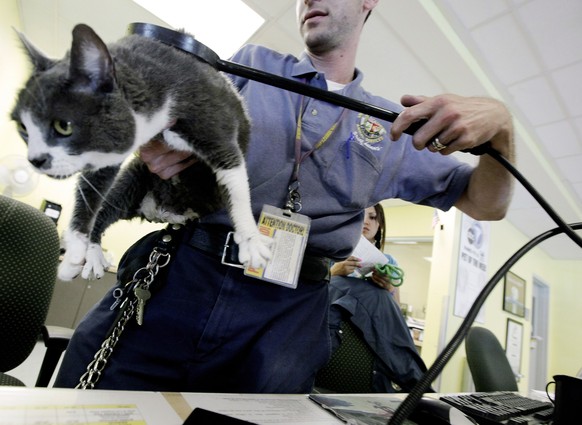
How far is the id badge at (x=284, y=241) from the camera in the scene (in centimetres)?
57

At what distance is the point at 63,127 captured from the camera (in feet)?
1.24

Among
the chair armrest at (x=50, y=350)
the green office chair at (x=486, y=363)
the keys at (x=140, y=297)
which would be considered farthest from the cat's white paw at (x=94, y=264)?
the green office chair at (x=486, y=363)

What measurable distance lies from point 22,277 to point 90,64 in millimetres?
861

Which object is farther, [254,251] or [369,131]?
[369,131]

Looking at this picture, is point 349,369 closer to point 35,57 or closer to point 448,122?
point 448,122

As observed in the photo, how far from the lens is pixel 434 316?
10.9 ft

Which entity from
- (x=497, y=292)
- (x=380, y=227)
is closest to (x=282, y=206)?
(x=380, y=227)

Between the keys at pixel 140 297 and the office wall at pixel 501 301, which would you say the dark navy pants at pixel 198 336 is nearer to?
the keys at pixel 140 297

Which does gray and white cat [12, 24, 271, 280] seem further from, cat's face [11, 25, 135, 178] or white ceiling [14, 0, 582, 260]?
white ceiling [14, 0, 582, 260]

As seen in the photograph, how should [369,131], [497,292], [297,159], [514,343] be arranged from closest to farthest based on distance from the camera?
1. [297,159]
2. [369,131]
3. [497,292]
4. [514,343]

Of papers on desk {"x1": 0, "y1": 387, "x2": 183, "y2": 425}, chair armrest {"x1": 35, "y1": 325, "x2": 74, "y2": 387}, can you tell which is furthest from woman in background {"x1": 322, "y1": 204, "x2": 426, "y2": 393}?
papers on desk {"x1": 0, "y1": 387, "x2": 183, "y2": 425}

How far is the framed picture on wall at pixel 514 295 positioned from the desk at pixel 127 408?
4.82 m

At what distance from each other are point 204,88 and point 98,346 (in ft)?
1.86

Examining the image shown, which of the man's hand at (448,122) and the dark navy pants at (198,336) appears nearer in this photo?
the man's hand at (448,122)
